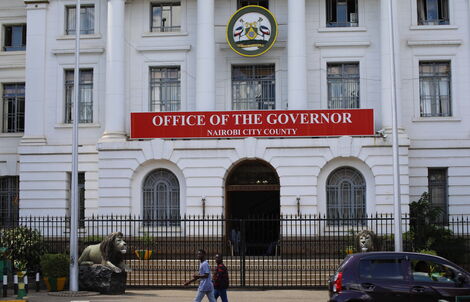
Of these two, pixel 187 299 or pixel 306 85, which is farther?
pixel 306 85

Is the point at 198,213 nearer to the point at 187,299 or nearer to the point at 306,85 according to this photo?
the point at 306,85

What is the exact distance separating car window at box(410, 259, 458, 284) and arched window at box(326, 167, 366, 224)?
1721 centimetres

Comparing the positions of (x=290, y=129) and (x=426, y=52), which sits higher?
(x=426, y=52)

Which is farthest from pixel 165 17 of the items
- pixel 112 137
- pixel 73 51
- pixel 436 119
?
pixel 436 119

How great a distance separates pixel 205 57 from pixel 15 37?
11.4 meters

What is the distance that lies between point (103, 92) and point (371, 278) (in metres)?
23.2

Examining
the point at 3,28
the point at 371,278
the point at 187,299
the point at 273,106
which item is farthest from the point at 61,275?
the point at 3,28

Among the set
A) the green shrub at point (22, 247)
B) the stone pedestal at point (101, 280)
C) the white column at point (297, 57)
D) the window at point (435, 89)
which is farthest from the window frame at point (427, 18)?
the green shrub at point (22, 247)

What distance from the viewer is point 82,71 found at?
124ft

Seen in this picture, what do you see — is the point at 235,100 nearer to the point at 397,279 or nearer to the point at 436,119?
the point at 436,119

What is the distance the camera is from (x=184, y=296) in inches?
950

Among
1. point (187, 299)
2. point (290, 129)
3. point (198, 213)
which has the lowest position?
point (187, 299)

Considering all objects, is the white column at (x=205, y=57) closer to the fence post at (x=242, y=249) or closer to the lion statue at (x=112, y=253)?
the fence post at (x=242, y=249)

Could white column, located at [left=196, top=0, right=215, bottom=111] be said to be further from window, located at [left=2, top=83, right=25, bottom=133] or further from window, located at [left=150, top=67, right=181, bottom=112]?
window, located at [left=2, top=83, right=25, bottom=133]
